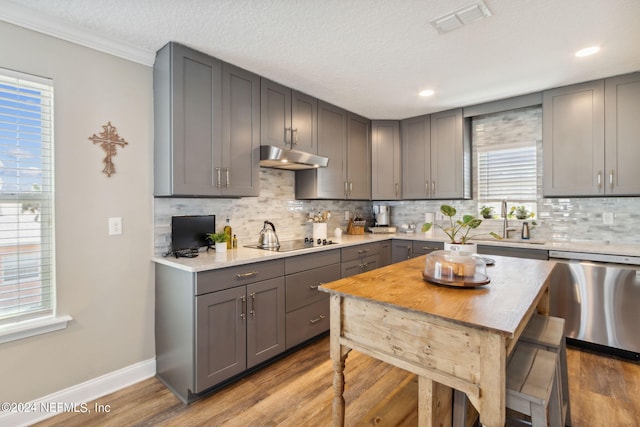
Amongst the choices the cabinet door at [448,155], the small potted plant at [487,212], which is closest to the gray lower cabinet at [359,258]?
the cabinet door at [448,155]

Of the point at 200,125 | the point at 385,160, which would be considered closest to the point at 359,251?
the point at 385,160

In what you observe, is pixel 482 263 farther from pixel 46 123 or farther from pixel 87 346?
pixel 46 123

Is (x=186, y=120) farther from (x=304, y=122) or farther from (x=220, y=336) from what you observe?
(x=220, y=336)

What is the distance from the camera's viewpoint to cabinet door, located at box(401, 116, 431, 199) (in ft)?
13.1

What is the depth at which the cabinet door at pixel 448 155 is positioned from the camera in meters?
3.75

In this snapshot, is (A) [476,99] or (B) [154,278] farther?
(A) [476,99]

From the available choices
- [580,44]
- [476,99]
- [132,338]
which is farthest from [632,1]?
[132,338]

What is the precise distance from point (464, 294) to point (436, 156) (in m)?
2.85

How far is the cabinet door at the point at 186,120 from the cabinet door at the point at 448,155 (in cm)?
272

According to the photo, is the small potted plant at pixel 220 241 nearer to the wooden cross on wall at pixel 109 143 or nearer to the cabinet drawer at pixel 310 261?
the cabinet drawer at pixel 310 261

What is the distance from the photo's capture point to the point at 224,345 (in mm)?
2158

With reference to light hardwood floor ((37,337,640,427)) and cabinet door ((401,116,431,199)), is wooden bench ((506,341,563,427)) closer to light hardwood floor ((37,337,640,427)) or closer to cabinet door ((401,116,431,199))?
light hardwood floor ((37,337,640,427))

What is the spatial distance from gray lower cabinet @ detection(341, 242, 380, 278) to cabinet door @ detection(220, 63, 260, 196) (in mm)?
1180

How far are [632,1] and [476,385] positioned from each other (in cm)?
233
